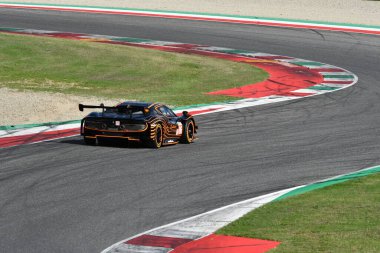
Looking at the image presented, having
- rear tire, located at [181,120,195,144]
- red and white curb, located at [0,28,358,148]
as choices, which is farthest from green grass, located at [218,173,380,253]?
red and white curb, located at [0,28,358,148]

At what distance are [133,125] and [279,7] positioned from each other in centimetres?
3021

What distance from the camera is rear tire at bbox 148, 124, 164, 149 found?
62.6ft

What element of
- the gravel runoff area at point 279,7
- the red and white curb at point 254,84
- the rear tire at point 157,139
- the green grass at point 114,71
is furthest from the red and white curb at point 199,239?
the gravel runoff area at point 279,7

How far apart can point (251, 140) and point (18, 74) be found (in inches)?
510

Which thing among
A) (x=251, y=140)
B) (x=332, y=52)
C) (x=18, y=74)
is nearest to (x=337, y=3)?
(x=332, y=52)

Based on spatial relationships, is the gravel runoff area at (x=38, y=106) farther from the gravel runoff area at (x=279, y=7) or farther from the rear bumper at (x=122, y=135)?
the gravel runoff area at (x=279, y=7)

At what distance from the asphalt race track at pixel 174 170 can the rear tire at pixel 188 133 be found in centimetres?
34

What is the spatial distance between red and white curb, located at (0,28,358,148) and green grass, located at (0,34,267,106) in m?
0.87

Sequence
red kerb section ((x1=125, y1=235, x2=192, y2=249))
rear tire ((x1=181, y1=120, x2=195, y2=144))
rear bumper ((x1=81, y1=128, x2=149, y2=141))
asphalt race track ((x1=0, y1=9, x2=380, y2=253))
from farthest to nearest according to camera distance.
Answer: rear tire ((x1=181, y1=120, x2=195, y2=144)) < rear bumper ((x1=81, y1=128, x2=149, y2=141)) < asphalt race track ((x1=0, y1=9, x2=380, y2=253)) < red kerb section ((x1=125, y1=235, x2=192, y2=249))

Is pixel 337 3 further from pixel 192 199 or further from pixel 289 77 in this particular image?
pixel 192 199

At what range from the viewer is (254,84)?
30.6 metres

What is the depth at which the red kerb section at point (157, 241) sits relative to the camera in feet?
38.0

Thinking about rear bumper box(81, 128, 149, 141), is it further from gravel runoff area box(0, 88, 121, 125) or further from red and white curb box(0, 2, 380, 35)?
red and white curb box(0, 2, 380, 35)

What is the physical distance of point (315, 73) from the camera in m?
33.6
